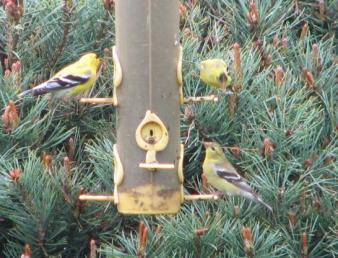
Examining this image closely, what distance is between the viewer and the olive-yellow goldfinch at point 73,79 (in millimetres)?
6914

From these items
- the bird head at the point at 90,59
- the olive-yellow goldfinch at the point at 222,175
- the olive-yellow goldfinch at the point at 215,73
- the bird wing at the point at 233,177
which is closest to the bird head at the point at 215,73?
the olive-yellow goldfinch at the point at 215,73

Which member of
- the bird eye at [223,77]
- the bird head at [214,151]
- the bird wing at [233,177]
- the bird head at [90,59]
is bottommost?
the bird wing at [233,177]

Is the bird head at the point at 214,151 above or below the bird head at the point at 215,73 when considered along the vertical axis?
below

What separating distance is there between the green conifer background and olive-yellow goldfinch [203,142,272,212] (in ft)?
0.19

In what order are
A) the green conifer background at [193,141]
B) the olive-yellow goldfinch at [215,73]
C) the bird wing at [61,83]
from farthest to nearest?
the bird wing at [61,83] → the olive-yellow goldfinch at [215,73] → the green conifer background at [193,141]

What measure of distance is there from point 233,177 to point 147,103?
0.65 metres

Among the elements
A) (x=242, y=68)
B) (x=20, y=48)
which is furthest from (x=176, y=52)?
(x=20, y=48)

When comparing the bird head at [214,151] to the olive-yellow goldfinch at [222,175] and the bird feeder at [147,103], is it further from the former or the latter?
the bird feeder at [147,103]

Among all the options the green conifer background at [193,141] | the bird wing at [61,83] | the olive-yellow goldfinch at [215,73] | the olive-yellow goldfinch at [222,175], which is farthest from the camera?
the bird wing at [61,83]

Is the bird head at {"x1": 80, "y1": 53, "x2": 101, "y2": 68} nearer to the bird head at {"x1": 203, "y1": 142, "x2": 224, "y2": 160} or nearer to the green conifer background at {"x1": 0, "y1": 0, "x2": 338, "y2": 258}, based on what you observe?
the green conifer background at {"x1": 0, "y1": 0, "x2": 338, "y2": 258}

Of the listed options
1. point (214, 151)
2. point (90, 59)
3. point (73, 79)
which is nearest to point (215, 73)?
point (214, 151)

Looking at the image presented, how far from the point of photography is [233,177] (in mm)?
6621

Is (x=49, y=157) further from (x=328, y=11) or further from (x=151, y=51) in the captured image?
(x=328, y=11)

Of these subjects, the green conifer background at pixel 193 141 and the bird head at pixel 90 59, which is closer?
the green conifer background at pixel 193 141
